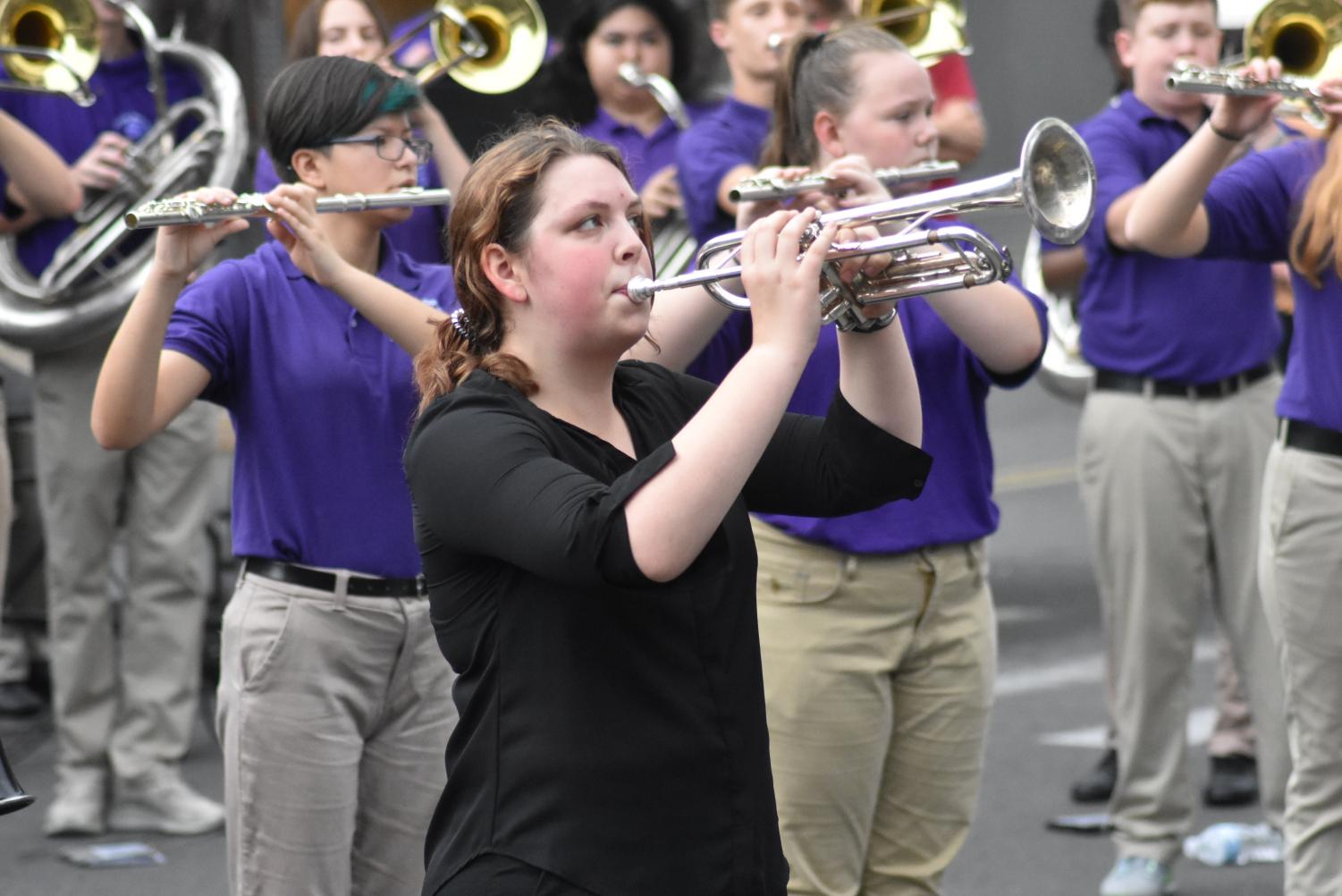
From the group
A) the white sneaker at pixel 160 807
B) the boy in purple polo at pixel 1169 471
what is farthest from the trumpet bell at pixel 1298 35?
the white sneaker at pixel 160 807

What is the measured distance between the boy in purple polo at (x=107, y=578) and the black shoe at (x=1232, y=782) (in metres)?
2.77

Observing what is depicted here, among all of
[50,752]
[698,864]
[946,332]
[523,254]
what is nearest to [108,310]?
[50,752]

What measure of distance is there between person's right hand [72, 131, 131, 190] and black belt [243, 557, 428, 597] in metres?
2.29

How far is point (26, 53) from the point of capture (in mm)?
4984

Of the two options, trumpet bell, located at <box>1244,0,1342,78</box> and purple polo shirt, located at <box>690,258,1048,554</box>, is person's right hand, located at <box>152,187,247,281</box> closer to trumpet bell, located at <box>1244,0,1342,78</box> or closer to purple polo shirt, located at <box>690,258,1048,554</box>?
purple polo shirt, located at <box>690,258,1048,554</box>

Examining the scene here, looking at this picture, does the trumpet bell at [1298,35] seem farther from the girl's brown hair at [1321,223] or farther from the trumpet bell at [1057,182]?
the trumpet bell at [1057,182]

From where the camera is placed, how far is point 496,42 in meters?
5.47

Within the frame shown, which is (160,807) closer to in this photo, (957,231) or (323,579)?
(323,579)

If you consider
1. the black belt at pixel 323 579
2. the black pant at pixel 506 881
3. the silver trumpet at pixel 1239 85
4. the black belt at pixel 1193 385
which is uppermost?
the silver trumpet at pixel 1239 85

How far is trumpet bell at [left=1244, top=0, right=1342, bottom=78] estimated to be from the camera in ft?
14.5

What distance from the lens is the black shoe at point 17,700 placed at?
6387mm

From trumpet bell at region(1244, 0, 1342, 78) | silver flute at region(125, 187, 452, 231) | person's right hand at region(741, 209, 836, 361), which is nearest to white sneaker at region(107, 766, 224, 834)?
silver flute at region(125, 187, 452, 231)

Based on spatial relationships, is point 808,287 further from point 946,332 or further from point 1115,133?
point 1115,133

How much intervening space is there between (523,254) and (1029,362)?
52.8 inches
